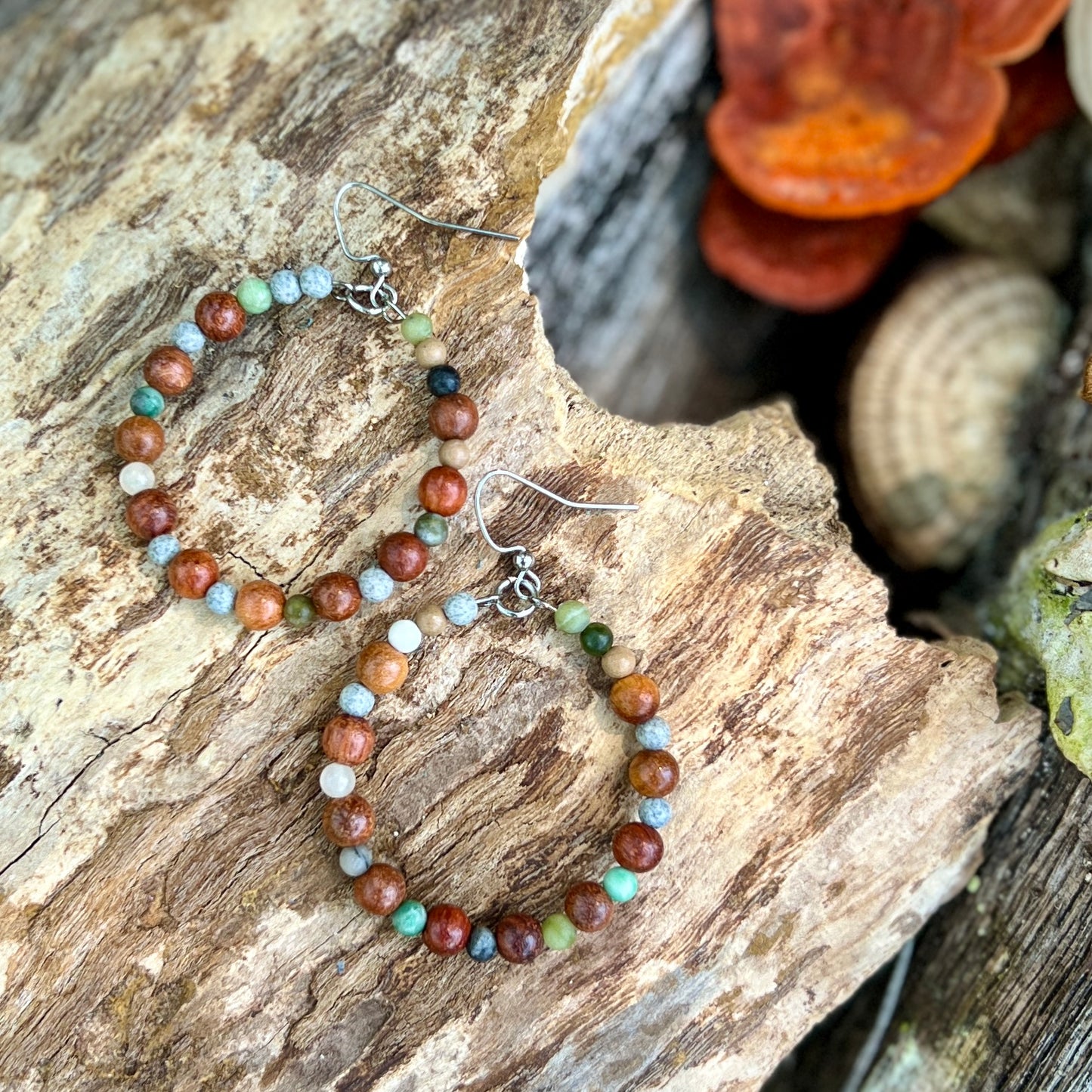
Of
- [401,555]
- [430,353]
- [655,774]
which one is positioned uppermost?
[430,353]

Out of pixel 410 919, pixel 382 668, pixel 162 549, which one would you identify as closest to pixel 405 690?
pixel 382 668

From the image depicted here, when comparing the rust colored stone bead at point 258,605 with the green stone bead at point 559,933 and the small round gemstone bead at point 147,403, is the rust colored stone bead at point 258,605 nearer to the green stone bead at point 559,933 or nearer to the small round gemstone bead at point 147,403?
the small round gemstone bead at point 147,403

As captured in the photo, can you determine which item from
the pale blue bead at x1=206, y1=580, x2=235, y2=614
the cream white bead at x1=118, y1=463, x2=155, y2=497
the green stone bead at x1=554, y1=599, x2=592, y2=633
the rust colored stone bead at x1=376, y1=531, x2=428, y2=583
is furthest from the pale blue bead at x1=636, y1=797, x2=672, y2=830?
the cream white bead at x1=118, y1=463, x2=155, y2=497

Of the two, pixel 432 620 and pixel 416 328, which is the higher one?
pixel 416 328

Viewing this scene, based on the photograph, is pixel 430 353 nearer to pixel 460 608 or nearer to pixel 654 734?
pixel 460 608

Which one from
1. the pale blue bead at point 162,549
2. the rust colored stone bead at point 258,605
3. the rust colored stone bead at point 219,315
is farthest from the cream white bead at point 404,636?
the rust colored stone bead at point 219,315

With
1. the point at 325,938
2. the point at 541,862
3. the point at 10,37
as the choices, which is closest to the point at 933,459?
the point at 541,862

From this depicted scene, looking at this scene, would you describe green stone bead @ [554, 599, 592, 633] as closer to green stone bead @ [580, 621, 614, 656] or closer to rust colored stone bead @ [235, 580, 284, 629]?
green stone bead @ [580, 621, 614, 656]
